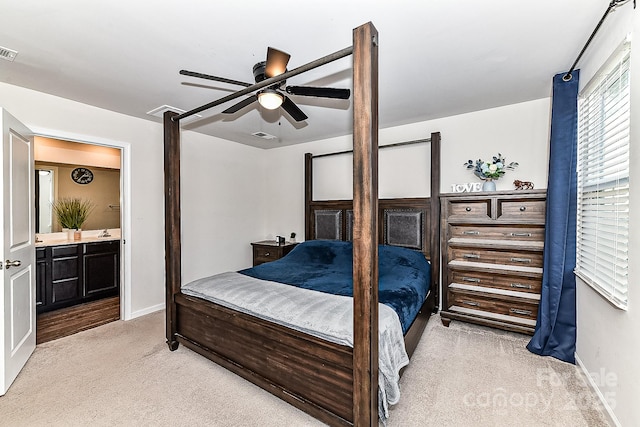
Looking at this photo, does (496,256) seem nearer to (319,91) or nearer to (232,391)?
(319,91)

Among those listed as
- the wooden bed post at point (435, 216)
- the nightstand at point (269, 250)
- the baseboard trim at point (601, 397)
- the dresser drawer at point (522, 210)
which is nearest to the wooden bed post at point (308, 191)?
the nightstand at point (269, 250)

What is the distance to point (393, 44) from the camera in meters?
2.15

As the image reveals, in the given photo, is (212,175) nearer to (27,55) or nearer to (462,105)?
(27,55)

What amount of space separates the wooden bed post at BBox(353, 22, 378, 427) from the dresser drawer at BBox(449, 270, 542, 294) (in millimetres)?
2075

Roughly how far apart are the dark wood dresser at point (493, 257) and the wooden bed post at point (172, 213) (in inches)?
112

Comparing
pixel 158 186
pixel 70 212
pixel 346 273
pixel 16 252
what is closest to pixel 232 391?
pixel 346 273

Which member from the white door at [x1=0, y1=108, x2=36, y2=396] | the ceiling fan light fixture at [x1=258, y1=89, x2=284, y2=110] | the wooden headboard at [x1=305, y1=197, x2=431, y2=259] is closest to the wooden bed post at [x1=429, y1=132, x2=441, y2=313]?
the wooden headboard at [x1=305, y1=197, x2=431, y2=259]

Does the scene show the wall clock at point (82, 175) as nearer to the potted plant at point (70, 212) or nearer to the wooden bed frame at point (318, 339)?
the potted plant at point (70, 212)

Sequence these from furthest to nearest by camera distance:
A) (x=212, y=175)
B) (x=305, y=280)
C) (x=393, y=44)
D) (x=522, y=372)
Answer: (x=212, y=175) → (x=305, y=280) → (x=522, y=372) → (x=393, y=44)

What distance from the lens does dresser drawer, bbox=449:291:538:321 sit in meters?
2.91

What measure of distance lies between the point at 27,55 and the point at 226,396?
302 centimetres

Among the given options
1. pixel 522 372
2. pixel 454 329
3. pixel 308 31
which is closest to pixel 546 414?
pixel 522 372

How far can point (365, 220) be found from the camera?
1.51 m

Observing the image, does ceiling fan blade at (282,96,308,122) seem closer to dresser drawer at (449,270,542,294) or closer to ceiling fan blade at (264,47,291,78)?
ceiling fan blade at (264,47,291,78)
